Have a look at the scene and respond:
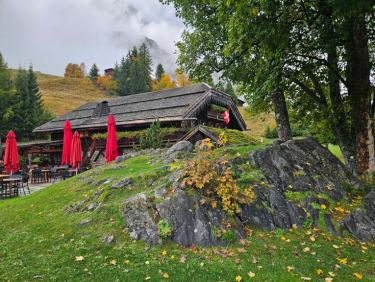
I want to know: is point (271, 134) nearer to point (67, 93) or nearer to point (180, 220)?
point (180, 220)

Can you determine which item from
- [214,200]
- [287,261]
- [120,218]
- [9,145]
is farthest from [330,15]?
[9,145]

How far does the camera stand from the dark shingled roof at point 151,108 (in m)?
27.0

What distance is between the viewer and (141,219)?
Answer: 7.25m

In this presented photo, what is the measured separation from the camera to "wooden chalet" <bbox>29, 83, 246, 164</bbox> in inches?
1027

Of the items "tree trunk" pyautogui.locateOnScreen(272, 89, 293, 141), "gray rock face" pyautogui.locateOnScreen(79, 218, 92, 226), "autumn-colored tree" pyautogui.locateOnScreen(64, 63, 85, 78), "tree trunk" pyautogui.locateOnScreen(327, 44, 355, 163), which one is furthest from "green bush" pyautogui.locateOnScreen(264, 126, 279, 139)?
"autumn-colored tree" pyautogui.locateOnScreen(64, 63, 85, 78)

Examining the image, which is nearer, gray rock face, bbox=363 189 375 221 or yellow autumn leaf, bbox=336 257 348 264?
yellow autumn leaf, bbox=336 257 348 264

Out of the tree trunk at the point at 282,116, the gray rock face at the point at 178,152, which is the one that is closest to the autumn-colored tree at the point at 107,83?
the tree trunk at the point at 282,116

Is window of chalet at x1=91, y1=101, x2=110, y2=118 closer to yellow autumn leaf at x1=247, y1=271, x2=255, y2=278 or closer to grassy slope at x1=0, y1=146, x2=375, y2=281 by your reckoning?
grassy slope at x1=0, y1=146, x2=375, y2=281

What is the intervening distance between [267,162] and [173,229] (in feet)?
13.9

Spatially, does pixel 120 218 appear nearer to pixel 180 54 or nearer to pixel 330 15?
pixel 330 15

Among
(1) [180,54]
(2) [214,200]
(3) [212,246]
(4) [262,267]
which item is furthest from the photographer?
(1) [180,54]

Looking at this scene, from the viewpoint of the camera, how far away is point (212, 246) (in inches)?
262

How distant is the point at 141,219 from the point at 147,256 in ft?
3.88

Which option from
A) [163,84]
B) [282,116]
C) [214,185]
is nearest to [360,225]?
[214,185]
